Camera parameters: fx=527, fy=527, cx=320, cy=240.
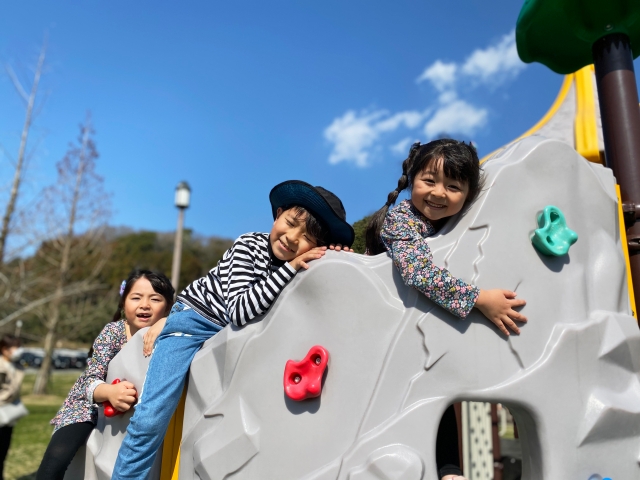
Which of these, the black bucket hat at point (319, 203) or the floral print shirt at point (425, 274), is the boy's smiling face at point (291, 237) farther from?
the floral print shirt at point (425, 274)

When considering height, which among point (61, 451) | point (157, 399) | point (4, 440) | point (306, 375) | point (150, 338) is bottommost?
point (4, 440)

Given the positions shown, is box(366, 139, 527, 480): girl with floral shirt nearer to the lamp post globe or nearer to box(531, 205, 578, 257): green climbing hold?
box(531, 205, 578, 257): green climbing hold

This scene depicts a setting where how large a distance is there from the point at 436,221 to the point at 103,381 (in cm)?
177

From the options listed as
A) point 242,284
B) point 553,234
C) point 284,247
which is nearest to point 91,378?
point 242,284

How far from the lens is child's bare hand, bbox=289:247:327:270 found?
2.03m

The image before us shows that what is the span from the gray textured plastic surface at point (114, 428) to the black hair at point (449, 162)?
1.31m

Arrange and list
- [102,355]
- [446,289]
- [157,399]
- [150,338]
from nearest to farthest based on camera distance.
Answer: [446,289], [157,399], [150,338], [102,355]

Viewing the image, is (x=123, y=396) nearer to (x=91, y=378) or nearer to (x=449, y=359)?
(x=91, y=378)

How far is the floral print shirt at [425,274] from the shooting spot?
5.98ft

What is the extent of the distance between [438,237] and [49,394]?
17.8m

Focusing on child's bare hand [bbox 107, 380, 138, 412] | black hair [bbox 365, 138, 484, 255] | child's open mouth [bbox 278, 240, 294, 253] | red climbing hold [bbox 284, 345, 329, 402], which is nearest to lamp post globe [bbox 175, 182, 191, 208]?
child's bare hand [bbox 107, 380, 138, 412]

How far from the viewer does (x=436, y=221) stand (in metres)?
2.13

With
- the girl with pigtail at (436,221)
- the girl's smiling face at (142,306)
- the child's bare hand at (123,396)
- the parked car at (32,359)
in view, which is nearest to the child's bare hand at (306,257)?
the girl with pigtail at (436,221)

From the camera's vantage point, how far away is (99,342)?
275 centimetres
